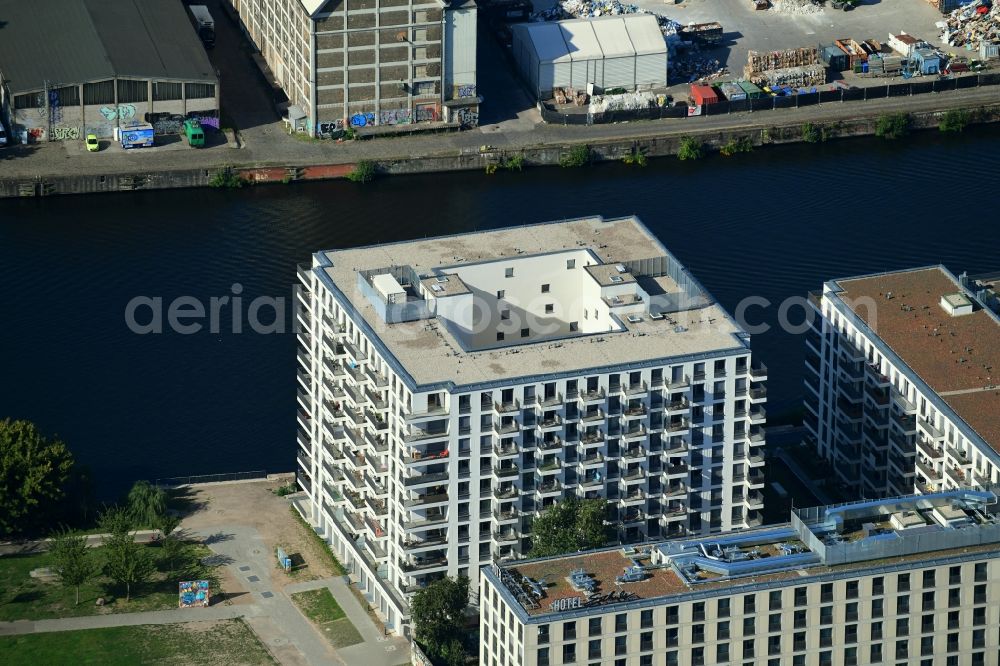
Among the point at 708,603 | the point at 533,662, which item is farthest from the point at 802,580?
the point at 533,662

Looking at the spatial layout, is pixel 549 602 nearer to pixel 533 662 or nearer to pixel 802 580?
pixel 533 662

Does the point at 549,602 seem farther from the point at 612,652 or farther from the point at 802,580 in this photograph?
the point at 802,580

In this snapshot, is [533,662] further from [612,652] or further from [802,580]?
[802,580]

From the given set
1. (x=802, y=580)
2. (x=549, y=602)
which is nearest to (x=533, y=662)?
(x=549, y=602)
